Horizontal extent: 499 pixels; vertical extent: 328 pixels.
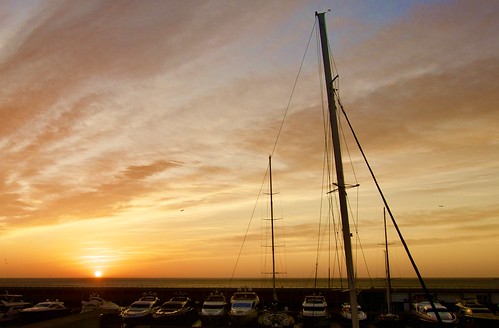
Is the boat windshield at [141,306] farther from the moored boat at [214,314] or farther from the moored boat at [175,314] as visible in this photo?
the moored boat at [214,314]

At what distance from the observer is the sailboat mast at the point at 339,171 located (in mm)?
18328

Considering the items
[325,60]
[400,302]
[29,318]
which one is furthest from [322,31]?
[400,302]

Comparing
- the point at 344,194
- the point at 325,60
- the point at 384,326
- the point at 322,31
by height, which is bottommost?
the point at 384,326

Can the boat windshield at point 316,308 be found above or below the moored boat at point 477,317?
above

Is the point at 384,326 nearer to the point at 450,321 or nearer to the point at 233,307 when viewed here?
the point at 450,321

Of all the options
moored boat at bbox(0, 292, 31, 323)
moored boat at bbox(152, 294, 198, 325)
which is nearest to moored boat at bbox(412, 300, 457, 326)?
moored boat at bbox(152, 294, 198, 325)

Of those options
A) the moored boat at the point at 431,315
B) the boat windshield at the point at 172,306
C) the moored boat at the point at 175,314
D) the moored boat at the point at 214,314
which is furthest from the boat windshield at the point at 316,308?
the boat windshield at the point at 172,306

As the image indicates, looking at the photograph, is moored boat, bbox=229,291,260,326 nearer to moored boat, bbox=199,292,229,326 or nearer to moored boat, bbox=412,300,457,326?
moored boat, bbox=199,292,229,326

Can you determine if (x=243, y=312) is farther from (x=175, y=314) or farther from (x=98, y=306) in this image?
Result: (x=98, y=306)

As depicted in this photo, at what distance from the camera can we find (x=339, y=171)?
64.2 feet

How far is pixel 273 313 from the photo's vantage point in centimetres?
3778

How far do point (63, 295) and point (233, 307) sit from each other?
121 ft

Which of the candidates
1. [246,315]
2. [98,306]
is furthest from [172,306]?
[246,315]

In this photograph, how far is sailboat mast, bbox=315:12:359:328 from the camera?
A: 722 inches
